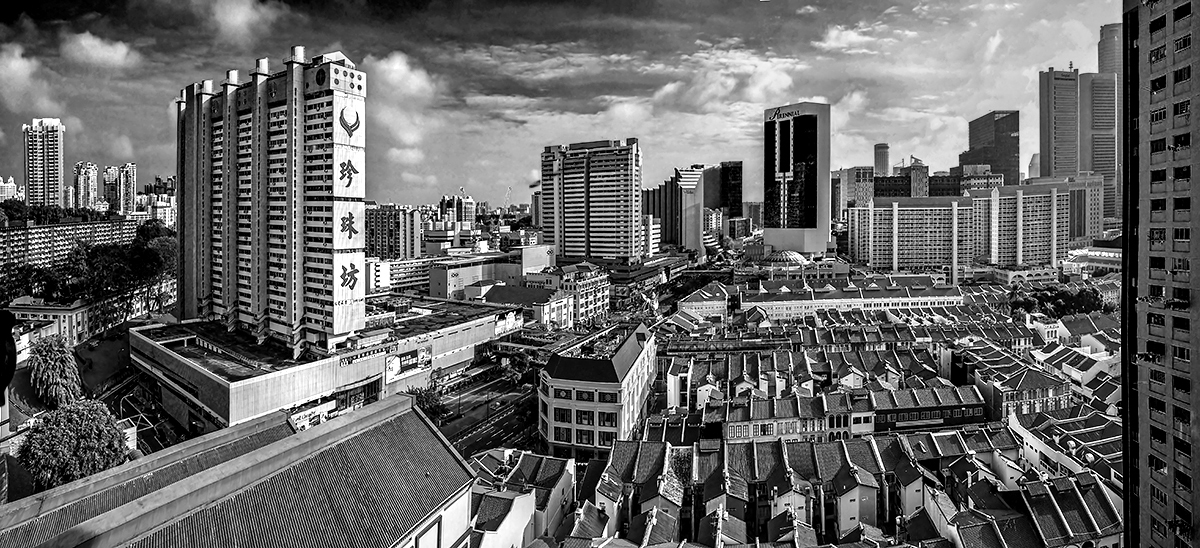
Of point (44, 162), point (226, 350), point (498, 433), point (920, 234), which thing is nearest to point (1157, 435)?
point (498, 433)

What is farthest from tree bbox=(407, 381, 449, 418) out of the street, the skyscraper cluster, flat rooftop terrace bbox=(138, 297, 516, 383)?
the skyscraper cluster

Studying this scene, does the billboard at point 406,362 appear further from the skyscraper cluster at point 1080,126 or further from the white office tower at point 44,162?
the skyscraper cluster at point 1080,126

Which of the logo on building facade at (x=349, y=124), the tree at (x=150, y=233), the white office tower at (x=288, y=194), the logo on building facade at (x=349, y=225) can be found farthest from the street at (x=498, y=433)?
the tree at (x=150, y=233)

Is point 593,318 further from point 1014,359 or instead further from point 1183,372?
point 1183,372

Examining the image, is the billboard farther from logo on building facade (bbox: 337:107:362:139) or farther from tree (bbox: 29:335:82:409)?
tree (bbox: 29:335:82:409)

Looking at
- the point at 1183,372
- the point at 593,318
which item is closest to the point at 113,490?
the point at 1183,372
